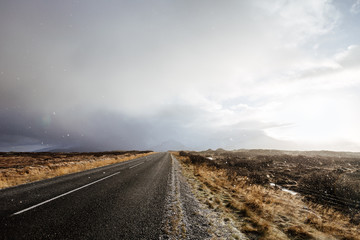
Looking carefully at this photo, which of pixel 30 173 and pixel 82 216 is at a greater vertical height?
pixel 82 216

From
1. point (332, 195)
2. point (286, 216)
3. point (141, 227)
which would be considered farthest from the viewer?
point (332, 195)

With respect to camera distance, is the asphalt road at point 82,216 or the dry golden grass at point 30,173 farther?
the dry golden grass at point 30,173

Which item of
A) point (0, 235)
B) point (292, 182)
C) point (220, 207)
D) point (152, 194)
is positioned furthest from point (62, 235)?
point (292, 182)

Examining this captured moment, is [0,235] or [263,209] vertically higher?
[0,235]

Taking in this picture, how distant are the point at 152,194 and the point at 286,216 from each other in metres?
5.33

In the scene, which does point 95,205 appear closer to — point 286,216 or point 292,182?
point 286,216

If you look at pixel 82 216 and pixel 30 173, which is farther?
pixel 30 173

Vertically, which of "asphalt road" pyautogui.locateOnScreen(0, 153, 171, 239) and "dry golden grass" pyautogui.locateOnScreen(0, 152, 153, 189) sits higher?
"asphalt road" pyautogui.locateOnScreen(0, 153, 171, 239)

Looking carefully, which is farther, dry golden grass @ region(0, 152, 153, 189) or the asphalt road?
dry golden grass @ region(0, 152, 153, 189)

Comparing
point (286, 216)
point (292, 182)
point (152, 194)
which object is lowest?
point (292, 182)

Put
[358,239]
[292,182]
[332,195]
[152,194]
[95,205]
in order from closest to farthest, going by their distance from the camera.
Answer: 1. [358,239]
2. [95,205]
3. [152,194]
4. [332,195]
5. [292,182]

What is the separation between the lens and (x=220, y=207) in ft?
19.7

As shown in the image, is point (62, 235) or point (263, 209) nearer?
point (62, 235)

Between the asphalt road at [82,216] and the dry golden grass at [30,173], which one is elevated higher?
the asphalt road at [82,216]
